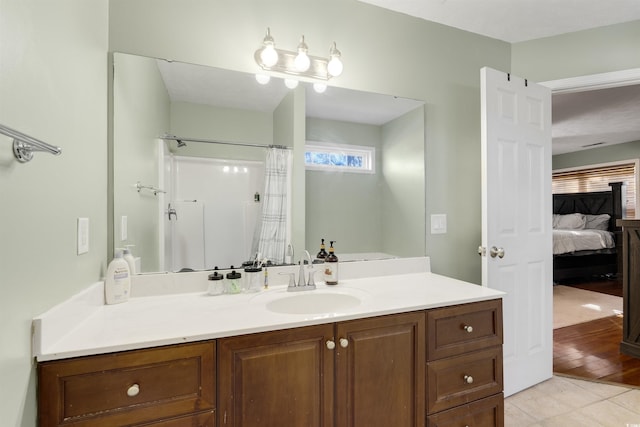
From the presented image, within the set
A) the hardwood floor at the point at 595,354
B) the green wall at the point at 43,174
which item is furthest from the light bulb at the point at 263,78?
the hardwood floor at the point at 595,354

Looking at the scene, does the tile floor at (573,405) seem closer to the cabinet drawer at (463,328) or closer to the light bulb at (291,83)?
the cabinet drawer at (463,328)

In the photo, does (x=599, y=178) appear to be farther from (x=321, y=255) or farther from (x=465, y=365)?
(x=321, y=255)

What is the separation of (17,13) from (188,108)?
30.3 inches

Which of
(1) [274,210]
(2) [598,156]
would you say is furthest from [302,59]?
(2) [598,156]

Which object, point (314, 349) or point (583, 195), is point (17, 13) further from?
point (583, 195)

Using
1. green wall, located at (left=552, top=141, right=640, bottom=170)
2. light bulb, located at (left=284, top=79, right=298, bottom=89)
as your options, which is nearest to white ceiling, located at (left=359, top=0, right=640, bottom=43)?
light bulb, located at (left=284, top=79, right=298, bottom=89)

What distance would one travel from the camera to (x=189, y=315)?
1122 mm

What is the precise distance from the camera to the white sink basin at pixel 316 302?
1428 mm

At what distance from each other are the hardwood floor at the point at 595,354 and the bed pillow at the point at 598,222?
11.1 feet

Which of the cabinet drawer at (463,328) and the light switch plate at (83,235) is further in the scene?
the cabinet drawer at (463,328)

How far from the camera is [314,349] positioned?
1080 millimetres

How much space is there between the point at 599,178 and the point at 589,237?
1797 millimetres

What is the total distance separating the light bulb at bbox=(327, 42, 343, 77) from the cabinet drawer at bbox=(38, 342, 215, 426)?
1.45 meters

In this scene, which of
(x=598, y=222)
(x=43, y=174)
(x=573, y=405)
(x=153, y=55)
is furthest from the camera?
(x=598, y=222)
